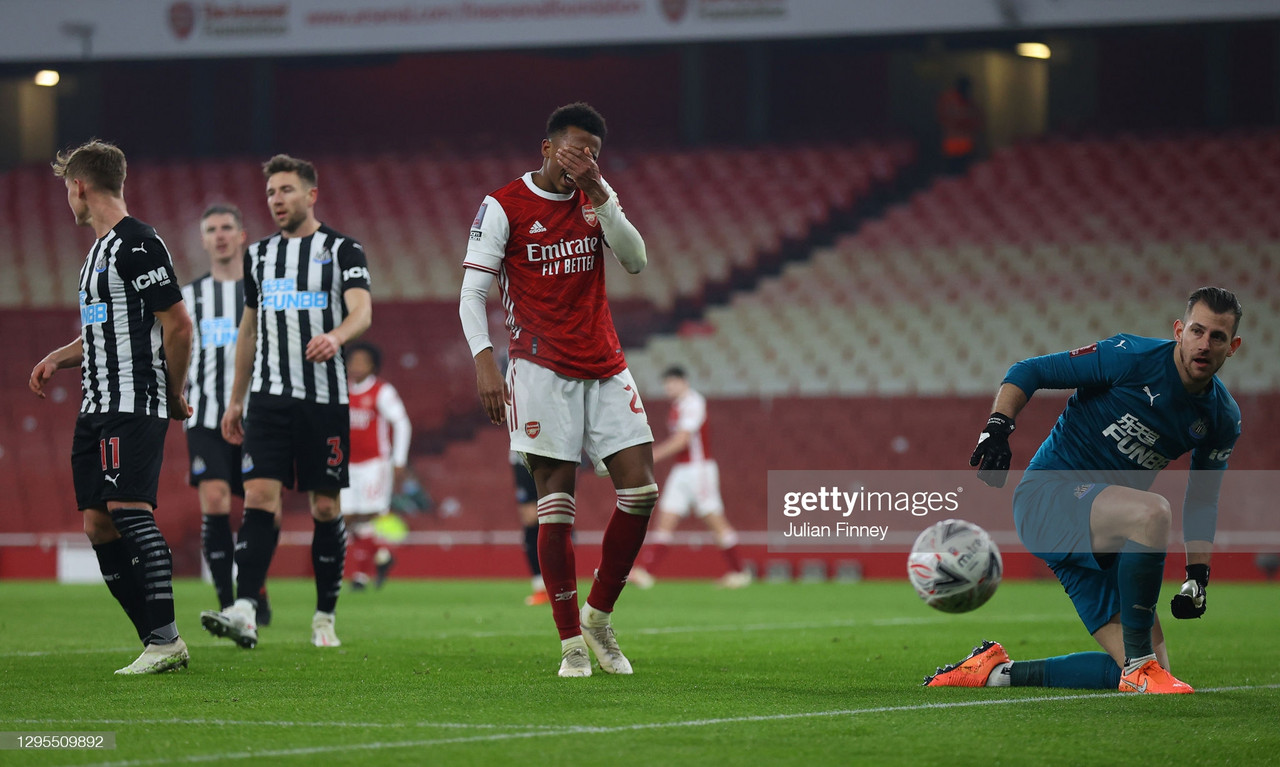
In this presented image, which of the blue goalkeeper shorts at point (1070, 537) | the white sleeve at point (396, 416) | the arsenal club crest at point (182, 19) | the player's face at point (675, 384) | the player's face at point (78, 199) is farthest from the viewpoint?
the arsenal club crest at point (182, 19)

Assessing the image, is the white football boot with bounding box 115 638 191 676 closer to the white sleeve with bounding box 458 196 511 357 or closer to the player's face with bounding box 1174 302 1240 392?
the white sleeve with bounding box 458 196 511 357

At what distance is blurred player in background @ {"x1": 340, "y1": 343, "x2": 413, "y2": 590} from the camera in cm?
1346

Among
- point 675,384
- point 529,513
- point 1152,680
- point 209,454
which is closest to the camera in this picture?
point 1152,680

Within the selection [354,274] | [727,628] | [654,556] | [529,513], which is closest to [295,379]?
[354,274]

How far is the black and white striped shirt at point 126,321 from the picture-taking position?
6.07 meters

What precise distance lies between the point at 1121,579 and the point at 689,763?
7.46 ft

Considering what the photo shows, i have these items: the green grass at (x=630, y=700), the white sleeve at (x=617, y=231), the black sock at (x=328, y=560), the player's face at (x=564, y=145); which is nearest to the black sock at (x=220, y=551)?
the green grass at (x=630, y=700)

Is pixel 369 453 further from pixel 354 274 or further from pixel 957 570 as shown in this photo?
pixel 957 570

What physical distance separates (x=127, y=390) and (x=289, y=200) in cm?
171

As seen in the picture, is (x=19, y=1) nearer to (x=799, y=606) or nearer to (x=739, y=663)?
(x=799, y=606)

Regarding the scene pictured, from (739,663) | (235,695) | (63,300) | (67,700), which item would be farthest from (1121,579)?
(63,300)

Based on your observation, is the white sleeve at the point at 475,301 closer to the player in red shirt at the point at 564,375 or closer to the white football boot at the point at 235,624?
the player in red shirt at the point at 564,375

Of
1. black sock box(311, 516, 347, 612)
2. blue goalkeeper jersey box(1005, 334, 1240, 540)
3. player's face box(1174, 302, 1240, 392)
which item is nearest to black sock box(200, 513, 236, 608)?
black sock box(311, 516, 347, 612)

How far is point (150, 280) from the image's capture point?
6.09 meters
